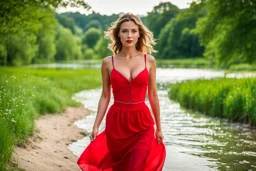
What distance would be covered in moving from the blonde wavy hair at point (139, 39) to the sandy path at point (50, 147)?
2.33 meters

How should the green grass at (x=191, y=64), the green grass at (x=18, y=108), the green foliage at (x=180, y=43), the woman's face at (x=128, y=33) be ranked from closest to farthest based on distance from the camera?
the woman's face at (x=128, y=33)
the green grass at (x=18, y=108)
the green grass at (x=191, y=64)
the green foliage at (x=180, y=43)

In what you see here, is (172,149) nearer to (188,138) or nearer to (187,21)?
(188,138)

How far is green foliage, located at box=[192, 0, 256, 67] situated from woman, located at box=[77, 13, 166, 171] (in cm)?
1884

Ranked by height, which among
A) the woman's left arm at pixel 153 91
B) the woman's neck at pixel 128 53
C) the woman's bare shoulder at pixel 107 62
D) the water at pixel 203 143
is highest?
the woman's neck at pixel 128 53

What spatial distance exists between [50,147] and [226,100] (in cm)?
802

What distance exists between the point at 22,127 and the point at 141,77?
4365 millimetres

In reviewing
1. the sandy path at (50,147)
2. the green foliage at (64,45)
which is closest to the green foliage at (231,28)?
the sandy path at (50,147)

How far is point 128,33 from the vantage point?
4574 mm

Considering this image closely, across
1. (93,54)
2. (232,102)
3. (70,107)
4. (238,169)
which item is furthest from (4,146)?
(93,54)

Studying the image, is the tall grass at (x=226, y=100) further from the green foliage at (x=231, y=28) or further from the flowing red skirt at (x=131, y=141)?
the flowing red skirt at (x=131, y=141)

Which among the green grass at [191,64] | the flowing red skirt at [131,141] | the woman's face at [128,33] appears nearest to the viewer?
the flowing red skirt at [131,141]

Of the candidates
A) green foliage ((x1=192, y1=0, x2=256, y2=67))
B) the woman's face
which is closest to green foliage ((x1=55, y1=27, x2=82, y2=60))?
green foliage ((x1=192, y1=0, x2=256, y2=67))

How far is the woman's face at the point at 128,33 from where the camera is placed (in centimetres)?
457

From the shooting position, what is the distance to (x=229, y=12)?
74.6 ft
